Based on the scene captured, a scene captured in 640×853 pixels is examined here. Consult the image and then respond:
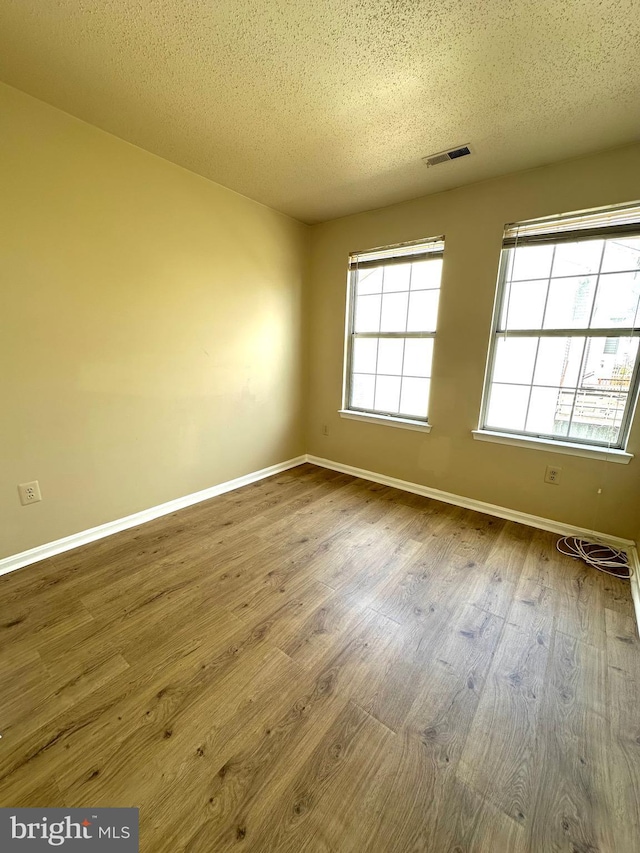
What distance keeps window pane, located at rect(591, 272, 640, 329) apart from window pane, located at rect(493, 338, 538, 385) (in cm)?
38

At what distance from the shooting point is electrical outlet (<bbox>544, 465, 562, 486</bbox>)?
7.80 feet

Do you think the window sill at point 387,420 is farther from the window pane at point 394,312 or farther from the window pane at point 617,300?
the window pane at point 617,300

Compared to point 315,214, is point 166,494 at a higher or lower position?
lower

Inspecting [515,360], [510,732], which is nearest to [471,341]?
[515,360]

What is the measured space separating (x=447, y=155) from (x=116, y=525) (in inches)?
132

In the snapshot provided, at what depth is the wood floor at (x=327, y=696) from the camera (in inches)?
36.9

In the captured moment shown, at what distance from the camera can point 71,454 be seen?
2.08 metres

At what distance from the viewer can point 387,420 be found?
3.16 m

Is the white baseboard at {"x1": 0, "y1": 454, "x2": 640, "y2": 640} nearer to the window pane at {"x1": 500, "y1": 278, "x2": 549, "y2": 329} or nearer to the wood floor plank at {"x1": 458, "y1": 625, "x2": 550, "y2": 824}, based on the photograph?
the wood floor plank at {"x1": 458, "y1": 625, "x2": 550, "y2": 824}

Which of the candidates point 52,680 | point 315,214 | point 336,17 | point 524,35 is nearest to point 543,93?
point 524,35

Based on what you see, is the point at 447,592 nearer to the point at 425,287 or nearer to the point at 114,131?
the point at 425,287

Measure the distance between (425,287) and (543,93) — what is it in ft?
4.36

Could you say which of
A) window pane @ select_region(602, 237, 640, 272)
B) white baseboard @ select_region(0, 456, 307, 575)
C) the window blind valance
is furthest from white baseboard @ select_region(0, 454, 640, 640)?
the window blind valance

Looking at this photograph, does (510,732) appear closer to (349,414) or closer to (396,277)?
(349,414)
